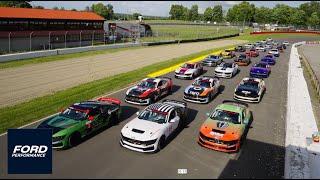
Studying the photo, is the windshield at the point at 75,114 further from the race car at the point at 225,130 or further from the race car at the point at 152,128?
the race car at the point at 225,130

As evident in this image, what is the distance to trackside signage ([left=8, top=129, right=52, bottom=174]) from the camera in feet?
38.1

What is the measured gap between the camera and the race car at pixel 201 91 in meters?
21.3

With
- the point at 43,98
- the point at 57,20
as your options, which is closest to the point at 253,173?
the point at 43,98

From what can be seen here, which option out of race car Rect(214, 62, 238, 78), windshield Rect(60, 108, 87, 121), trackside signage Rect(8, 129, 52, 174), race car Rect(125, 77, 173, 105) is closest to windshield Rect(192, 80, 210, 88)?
race car Rect(125, 77, 173, 105)

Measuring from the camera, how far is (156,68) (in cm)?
3506

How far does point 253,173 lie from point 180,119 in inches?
198

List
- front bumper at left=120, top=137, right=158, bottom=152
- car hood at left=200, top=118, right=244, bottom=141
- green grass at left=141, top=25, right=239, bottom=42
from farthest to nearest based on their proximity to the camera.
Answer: green grass at left=141, top=25, right=239, bottom=42 → car hood at left=200, top=118, right=244, bottom=141 → front bumper at left=120, top=137, right=158, bottom=152

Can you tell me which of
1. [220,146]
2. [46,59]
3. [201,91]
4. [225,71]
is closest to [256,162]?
[220,146]

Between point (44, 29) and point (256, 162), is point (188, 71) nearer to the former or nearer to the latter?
point (256, 162)

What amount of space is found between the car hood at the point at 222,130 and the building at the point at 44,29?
31.1m

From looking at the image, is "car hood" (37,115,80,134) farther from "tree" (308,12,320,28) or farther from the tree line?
"tree" (308,12,320,28)

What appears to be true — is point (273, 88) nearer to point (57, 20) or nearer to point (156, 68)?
point (156, 68)

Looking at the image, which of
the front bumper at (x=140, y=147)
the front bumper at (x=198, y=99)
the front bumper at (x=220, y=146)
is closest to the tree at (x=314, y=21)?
the front bumper at (x=198, y=99)

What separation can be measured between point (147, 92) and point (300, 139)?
9.24 m
